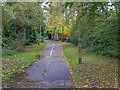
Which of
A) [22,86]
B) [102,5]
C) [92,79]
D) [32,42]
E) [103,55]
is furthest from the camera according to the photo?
[32,42]

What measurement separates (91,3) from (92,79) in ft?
9.77

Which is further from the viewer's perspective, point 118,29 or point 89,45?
point 89,45

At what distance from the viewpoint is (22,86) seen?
8.95m

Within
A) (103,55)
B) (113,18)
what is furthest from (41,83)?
(103,55)

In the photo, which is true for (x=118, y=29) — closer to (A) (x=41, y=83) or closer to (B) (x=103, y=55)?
(A) (x=41, y=83)

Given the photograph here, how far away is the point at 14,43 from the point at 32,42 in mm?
15128

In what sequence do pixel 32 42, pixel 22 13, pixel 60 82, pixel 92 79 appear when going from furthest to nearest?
1. pixel 32 42
2. pixel 22 13
3. pixel 92 79
4. pixel 60 82

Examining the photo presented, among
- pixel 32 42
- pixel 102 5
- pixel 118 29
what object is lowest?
pixel 32 42

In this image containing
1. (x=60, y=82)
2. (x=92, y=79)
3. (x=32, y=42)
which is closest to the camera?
(x=60, y=82)

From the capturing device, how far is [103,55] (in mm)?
21625

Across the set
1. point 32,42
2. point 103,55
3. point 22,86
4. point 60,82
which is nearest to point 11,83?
point 22,86

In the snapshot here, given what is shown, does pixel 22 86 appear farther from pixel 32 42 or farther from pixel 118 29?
pixel 32 42

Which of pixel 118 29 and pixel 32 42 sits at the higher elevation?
pixel 118 29

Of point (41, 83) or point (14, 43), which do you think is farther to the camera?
point (14, 43)
